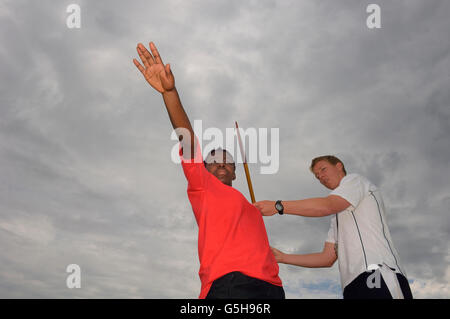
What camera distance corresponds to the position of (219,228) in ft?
12.0

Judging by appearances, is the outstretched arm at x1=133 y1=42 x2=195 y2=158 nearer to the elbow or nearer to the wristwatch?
the wristwatch

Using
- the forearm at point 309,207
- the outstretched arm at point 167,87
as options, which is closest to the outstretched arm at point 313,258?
the forearm at point 309,207

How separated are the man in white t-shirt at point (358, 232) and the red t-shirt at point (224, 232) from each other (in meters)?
1.10

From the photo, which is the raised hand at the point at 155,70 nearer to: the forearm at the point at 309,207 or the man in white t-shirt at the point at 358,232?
the man in white t-shirt at the point at 358,232

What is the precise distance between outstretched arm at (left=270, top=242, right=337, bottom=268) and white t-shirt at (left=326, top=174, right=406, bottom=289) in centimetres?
109

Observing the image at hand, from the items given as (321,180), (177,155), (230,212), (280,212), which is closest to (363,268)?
(280,212)

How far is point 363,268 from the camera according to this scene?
4383 millimetres

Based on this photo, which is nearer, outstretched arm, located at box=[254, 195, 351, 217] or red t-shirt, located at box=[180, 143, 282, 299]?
red t-shirt, located at box=[180, 143, 282, 299]

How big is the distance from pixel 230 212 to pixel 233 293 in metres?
0.81

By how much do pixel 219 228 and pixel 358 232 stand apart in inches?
81.4

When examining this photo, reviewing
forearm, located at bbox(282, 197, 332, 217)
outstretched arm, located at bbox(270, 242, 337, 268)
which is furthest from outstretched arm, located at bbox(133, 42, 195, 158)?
outstretched arm, located at bbox(270, 242, 337, 268)

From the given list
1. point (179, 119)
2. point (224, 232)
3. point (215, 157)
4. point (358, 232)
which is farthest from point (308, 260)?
point (179, 119)

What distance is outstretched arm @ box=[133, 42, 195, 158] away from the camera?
12.2ft
